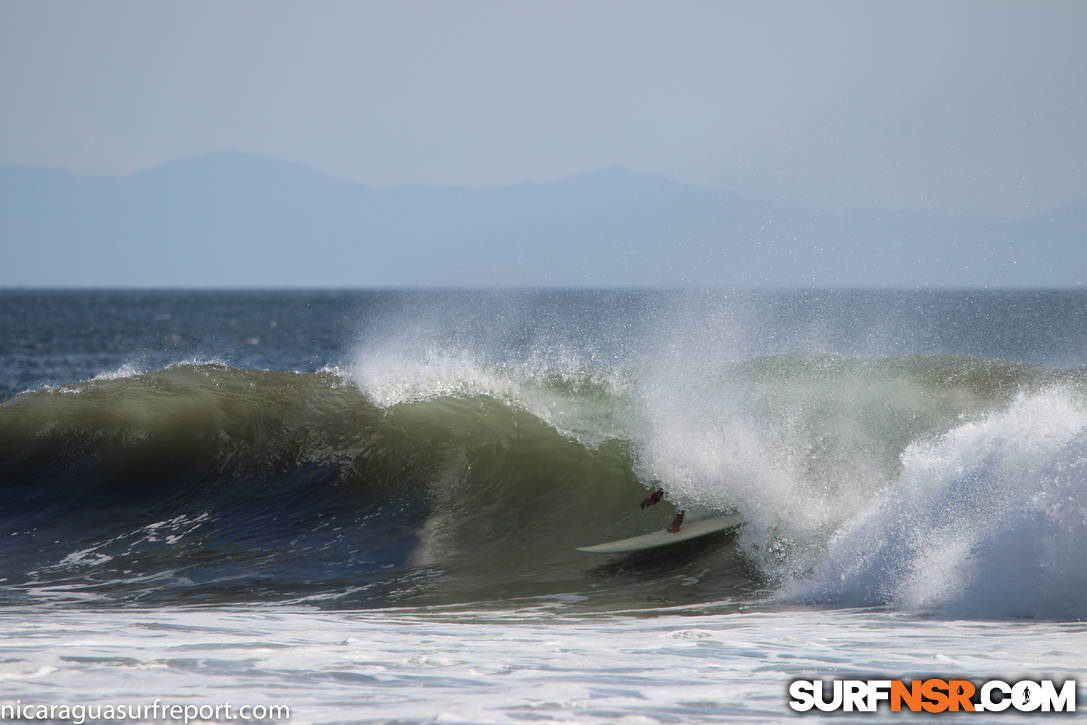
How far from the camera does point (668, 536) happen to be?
9023 mm

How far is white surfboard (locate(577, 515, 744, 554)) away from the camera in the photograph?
895 cm

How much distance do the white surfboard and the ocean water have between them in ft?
0.38

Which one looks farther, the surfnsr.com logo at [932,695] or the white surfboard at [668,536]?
the white surfboard at [668,536]

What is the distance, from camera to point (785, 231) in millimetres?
A: 65875

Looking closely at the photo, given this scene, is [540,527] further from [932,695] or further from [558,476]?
[932,695]

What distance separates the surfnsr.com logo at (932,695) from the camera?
15.7 feet

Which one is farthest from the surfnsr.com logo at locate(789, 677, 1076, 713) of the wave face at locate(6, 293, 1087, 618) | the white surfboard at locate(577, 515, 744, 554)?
the white surfboard at locate(577, 515, 744, 554)

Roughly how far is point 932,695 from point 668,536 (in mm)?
4148

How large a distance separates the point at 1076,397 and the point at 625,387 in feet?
17.1

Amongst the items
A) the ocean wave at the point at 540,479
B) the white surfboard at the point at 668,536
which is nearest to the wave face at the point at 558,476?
the ocean wave at the point at 540,479

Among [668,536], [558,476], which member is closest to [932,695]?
[668,536]

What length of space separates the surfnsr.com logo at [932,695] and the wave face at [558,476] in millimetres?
1656

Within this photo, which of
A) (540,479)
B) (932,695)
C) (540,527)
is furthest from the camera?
(540,479)

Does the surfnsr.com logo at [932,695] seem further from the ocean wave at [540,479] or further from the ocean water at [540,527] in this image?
the ocean wave at [540,479]
